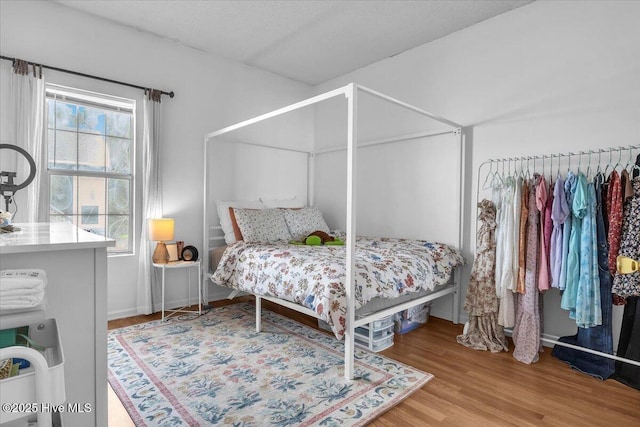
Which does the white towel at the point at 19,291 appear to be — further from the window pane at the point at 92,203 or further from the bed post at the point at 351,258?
the window pane at the point at 92,203

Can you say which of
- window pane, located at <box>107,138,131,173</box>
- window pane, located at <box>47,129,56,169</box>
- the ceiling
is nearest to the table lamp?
window pane, located at <box>107,138,131,173</box>

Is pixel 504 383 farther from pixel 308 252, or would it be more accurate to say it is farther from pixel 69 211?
pixel 69 211

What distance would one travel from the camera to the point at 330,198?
183 inches

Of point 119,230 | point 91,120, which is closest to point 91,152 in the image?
point 91,120

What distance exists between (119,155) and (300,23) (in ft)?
7.10

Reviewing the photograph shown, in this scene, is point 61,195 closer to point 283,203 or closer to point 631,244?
point 283,203

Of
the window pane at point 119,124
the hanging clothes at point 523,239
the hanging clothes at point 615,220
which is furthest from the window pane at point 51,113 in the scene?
the hanging clothes at point 615,220

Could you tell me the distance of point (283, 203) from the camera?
4469 mm

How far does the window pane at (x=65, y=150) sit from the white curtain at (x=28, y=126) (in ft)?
0.68

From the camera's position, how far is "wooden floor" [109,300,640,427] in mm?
1813

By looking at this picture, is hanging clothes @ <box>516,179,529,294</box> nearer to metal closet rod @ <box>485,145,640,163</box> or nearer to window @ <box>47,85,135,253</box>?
metal closet rod @ <box>485,145,640,163</box>

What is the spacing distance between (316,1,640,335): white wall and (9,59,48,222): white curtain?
133 inches

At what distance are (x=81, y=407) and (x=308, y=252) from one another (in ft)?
6.22

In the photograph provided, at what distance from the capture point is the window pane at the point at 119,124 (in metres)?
3.42
